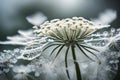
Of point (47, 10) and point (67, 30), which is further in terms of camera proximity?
point (47, 10)

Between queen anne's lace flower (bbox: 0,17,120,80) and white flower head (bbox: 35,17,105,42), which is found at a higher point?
white flower head (bbox: 35,17,105,42)

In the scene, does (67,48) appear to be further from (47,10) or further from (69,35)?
(47,10)

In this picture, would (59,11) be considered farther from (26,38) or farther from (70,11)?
(26,38)

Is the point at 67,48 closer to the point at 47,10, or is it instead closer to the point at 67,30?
the point at 67,30

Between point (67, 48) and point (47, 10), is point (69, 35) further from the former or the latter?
point (47, 10)

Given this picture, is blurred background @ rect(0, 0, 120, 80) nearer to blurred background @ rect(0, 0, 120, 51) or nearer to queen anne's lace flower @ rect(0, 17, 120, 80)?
blurred background @ rect(0, 0, 120, 51)

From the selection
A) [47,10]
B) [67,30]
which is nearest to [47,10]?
[47,10]

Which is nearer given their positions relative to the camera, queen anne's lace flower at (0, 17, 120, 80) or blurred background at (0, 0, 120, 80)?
queen anne's lace flower at (0, 17, 120, 80)

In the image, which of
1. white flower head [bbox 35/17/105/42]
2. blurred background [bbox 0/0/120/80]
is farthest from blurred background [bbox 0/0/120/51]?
white flower head [bbox 35/17/105/42]

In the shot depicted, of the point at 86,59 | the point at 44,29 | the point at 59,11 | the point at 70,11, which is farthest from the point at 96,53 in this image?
the point at 59,11

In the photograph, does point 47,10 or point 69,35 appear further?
point 47,10

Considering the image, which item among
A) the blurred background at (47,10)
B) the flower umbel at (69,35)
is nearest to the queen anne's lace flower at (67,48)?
the flower umbel at (69,35)
